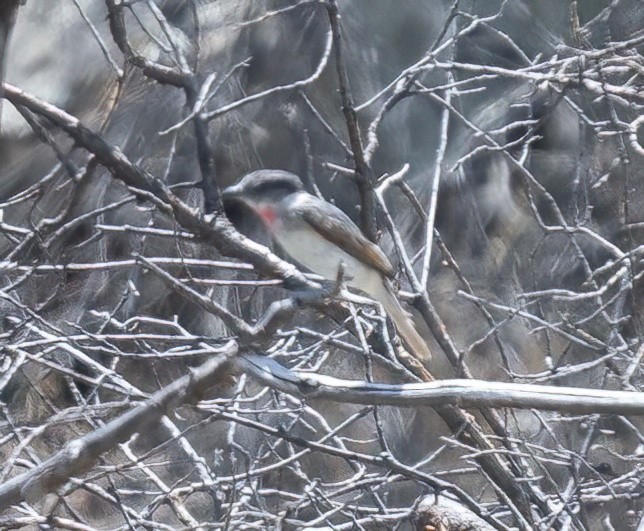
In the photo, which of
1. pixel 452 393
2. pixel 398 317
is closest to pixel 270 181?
pixel 398 317

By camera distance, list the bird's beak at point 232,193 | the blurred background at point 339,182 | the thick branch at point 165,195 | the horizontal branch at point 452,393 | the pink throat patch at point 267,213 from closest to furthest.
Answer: the horizontal branch at point 452,393, the thick branch at point 165,195, the pink throat patch at point 267,213, the bird's beak at point 232,193, the blurred background at point 339,182

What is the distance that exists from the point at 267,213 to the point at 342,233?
297 mm

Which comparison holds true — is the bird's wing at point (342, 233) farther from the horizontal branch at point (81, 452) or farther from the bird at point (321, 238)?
the horizontal branch at point (81, 452)

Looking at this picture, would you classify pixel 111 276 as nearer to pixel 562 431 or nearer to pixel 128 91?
pixel 128 91

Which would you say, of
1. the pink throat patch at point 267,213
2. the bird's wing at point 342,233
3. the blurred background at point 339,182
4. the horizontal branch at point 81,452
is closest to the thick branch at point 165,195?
the pink throat patch at point 267,213

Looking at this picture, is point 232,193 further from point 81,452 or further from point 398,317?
point 81,452

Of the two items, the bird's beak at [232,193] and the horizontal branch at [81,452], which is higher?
the horizontal branch at [81,452]

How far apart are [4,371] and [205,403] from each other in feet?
2.74

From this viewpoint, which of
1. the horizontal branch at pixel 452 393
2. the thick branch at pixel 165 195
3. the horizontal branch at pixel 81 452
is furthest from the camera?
the thick branch at pixel 165 195

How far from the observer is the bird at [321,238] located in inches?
156

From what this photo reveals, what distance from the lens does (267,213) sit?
156 inches

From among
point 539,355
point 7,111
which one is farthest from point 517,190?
point 7,111

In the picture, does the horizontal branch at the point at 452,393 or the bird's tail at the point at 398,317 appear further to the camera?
the bird's tail at the point at 398,317

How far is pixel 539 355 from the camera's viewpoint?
247 inches
